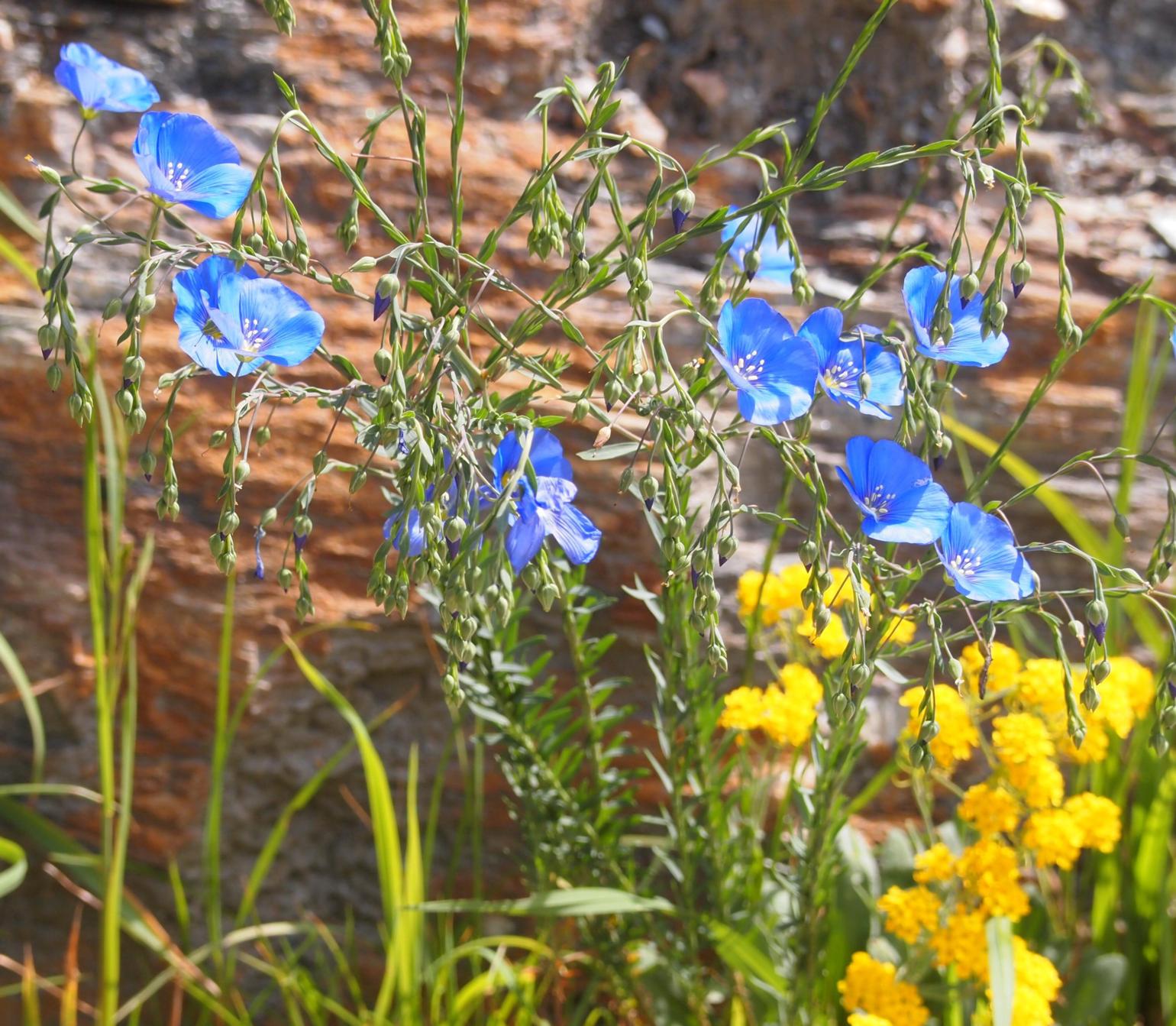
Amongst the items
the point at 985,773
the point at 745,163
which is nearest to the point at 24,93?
the point at 745,163

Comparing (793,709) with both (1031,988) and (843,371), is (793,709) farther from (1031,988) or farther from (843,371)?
(843,371)

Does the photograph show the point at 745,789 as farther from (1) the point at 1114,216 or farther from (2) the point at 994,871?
(1) the point at 1114,216

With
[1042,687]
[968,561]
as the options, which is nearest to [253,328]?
[968,561]

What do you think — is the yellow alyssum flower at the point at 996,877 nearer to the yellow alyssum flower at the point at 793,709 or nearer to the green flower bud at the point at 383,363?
the yellow alyssum flower at the point at 793,709

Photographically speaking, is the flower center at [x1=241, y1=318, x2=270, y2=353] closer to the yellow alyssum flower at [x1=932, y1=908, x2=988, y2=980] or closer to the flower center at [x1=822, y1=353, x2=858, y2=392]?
the flower center at [x1=822, y1=353, x2=858, y2=392]

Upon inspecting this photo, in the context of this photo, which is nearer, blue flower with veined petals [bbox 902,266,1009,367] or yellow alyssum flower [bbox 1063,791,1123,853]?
blue flower with veined petals [bbox 902,266,1009,367]

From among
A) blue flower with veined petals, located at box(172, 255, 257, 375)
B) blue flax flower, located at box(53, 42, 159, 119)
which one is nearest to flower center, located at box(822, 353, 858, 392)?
blue flower with veined petals, located at box(172, 255, 257, 375)

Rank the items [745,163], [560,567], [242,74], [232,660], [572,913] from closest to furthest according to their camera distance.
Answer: [560,567] < [572,913] < [232,660] < [242,74] < [745,163]
